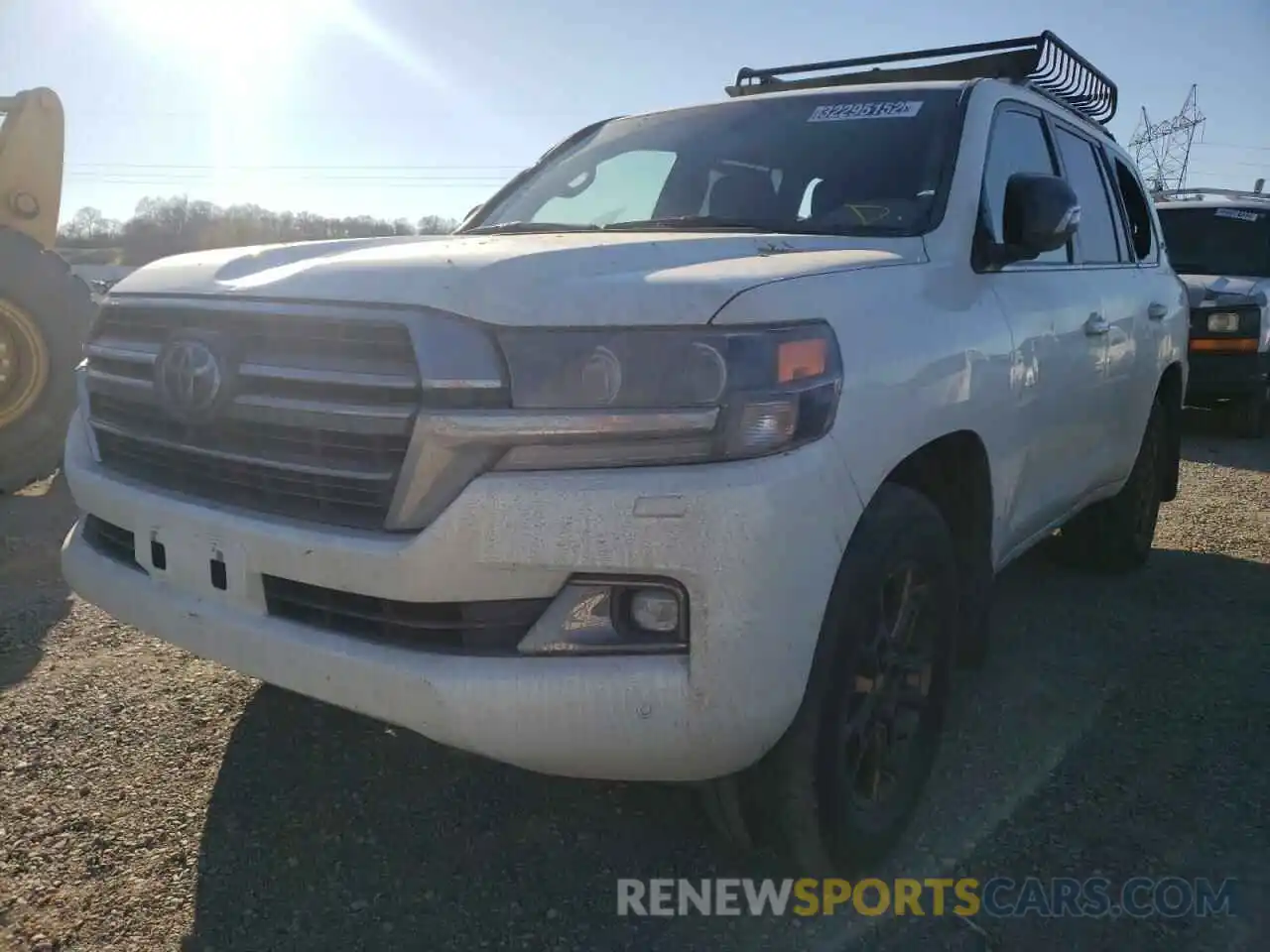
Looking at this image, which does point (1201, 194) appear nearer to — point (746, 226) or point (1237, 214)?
point (1237, 214)

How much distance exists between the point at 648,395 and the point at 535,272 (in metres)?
0.36

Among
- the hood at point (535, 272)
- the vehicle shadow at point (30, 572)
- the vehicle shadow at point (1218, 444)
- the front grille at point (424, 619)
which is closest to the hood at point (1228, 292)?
the vehicle shadow at point (1218, 444)

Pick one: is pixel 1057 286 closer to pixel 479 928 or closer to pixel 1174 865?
pixel 1174 865

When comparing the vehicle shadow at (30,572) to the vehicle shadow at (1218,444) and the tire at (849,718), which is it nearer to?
the tire at (849,718)

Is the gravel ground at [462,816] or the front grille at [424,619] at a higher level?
the front grille at [424,619]

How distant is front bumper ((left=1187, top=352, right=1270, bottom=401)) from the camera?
8766 millimetres

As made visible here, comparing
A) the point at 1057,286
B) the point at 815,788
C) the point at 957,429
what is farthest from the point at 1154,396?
the point at 815,788

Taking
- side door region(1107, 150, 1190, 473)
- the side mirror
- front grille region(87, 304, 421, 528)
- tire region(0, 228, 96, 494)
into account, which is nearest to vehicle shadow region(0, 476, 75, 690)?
tire region(0, 228, 96, 494)

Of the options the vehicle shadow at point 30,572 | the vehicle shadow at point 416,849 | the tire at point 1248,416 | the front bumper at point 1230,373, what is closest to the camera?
the vehicle shadow at point 416,849

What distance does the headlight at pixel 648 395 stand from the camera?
1.90 m

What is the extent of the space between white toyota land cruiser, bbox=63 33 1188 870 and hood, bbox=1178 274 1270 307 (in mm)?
7050

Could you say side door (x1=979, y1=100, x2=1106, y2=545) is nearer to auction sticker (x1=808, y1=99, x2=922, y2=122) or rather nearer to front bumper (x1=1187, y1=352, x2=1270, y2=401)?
auction sticker (x1=808, y1=99, x2=922, y2=122)

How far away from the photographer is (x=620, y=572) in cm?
189

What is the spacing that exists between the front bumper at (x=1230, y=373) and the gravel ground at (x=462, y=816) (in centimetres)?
573
